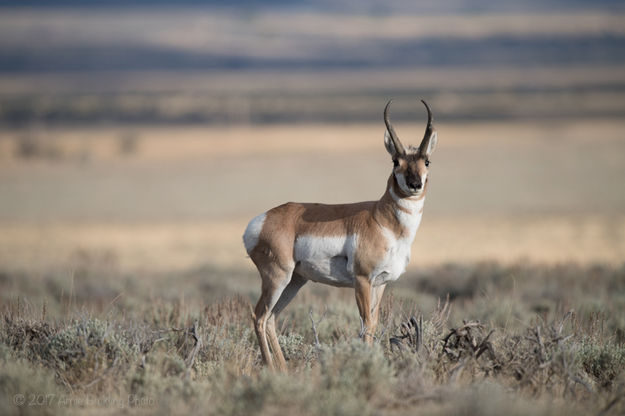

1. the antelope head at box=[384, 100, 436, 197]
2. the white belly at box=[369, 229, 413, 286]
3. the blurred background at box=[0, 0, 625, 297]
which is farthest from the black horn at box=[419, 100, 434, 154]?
the blurred background at box=[0, 0, 625, 297]

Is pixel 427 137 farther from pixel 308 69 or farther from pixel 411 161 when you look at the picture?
pixel 308 69

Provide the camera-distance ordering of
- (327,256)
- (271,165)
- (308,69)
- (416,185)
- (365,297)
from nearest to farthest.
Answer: (416,185) < (365,297) < (327,256) < (271,165) < (308,69)

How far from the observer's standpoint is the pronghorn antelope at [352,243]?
25.2ft

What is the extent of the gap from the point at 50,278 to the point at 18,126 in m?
44.6

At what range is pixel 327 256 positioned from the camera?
7.73m

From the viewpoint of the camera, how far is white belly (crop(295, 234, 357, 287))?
25.3 feet

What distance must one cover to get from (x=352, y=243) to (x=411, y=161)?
893 millimetres

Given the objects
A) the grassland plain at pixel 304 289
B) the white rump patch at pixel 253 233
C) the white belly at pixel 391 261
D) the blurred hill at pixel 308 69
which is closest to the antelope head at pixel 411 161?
the white belly at pixel 391 261

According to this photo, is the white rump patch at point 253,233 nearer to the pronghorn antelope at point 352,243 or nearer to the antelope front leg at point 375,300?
the pronghorn antelope at point 352,243

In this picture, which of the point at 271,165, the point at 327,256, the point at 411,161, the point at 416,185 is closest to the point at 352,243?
the point at 327,256

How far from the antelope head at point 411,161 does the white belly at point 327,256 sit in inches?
25.8

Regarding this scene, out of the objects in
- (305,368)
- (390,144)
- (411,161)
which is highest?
(390,144)

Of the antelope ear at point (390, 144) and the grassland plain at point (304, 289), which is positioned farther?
the antelope ear at point (390, 144)

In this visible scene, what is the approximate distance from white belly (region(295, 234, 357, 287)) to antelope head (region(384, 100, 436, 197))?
66 cm
